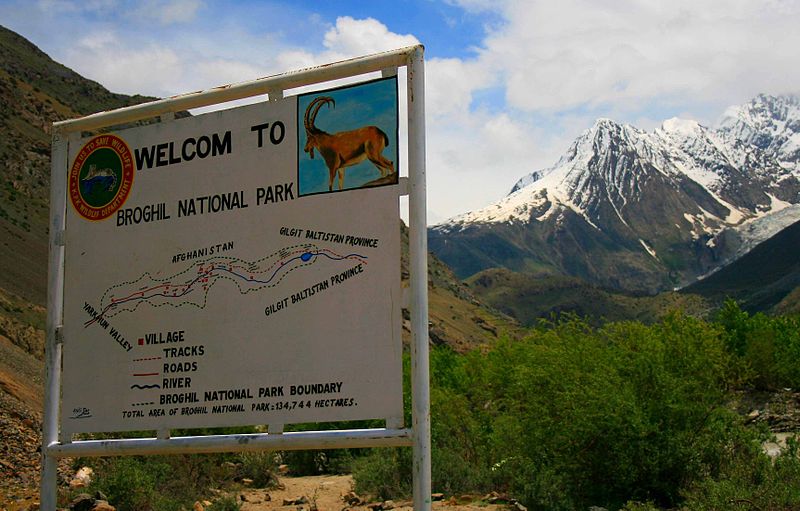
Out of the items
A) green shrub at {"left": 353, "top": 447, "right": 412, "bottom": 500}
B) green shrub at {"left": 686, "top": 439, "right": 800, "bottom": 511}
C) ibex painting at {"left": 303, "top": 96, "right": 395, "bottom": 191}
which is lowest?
green shrub at {"left": 353, "top": 447, "right": 412, "bottom": 500}

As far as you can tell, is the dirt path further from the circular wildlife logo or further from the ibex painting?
the ibex painting

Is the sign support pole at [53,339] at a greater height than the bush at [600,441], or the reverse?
the sign support pole at [53,339]

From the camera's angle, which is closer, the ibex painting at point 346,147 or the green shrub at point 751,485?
the ibex painting at point 346,147

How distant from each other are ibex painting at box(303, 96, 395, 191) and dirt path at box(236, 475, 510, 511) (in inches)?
287

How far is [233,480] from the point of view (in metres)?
18.5

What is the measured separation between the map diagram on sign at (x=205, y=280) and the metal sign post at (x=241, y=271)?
0.04ft

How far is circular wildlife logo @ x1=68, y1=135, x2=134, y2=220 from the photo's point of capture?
7.12m

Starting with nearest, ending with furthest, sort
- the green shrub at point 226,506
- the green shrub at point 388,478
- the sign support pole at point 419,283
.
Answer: the sign support pole at point 419,283 < the green shrub at point 226,506 < the green shrub at point 388,478

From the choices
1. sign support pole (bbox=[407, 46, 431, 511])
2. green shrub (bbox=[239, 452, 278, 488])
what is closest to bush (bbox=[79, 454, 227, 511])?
green shrub (bbox=[239, 452, 278, 488])

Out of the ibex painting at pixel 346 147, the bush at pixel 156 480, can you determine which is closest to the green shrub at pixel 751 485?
the ibex painting at pixel 346 147

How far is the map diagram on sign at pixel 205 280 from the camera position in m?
6.28

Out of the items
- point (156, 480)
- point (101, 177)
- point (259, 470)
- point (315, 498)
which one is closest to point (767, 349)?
point (259, 470)

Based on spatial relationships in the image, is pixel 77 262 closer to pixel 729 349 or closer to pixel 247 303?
pixel 247 303

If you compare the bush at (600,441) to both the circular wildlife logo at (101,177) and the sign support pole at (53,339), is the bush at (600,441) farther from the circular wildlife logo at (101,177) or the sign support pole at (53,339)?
the circular wildlife logo at (101,177)
